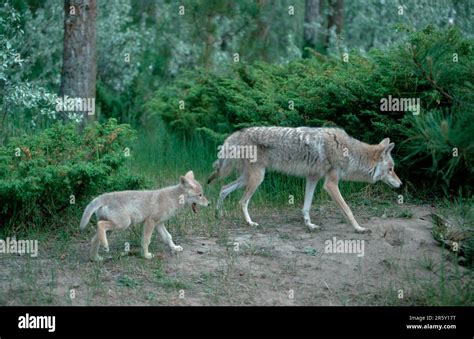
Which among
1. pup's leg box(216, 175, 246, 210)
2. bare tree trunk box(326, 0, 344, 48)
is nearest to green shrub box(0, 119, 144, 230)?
pup's leg box(216, 175, 246, 210)

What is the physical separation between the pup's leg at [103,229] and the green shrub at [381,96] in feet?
12.8

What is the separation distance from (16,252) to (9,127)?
4.53 m

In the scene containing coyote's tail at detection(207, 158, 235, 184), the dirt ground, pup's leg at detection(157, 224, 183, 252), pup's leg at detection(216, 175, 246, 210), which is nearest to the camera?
the dirt ground

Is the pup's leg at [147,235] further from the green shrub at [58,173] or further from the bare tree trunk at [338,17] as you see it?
the bare tree trunk at [338,17]

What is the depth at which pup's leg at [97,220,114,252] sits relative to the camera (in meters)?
8.16

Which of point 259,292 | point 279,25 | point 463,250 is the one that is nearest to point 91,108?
point 259,292

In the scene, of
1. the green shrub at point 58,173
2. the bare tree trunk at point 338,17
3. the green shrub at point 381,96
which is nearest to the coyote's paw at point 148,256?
the green shrub at point 58,173

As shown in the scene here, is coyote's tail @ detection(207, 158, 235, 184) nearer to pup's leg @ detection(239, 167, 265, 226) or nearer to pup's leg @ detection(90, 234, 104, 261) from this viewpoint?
pup's leg @ detection(239, 167, 265, 226)

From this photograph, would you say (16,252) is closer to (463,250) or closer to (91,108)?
(91,108)

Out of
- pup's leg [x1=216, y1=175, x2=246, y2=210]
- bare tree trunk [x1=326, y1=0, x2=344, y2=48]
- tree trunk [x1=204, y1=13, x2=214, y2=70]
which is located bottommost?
pup's leg [x1=216, y1=175, x2=246, y2=210]

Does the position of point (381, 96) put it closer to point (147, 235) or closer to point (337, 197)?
point (337, 197)

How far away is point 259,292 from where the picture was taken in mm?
8180

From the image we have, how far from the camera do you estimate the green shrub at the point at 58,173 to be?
9156 millimetres

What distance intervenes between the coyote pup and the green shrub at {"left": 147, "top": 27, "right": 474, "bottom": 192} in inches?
121
